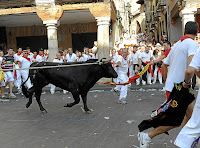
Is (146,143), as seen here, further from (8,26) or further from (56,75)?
(8,26)

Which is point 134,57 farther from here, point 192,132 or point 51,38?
point 192,132

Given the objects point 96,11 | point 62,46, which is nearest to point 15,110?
point 96,11

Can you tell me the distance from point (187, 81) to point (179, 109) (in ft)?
1.78

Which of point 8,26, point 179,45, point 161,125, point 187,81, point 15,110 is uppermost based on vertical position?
point 8,26

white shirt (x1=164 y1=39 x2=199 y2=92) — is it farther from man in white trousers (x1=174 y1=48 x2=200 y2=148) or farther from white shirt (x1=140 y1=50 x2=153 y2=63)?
white shirt (x1=140 y1=50 x2=153 y2=63)

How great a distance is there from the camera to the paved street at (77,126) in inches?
231

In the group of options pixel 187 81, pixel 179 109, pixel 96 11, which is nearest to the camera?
pixel 187 81

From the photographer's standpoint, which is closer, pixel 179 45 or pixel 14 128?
pixel 179 45

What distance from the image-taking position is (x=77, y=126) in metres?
7.35

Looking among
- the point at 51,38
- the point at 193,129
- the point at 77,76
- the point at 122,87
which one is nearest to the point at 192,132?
the point at 193,129

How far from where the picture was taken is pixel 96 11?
55.2ft

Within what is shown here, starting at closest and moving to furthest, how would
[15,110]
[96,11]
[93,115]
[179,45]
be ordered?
[179,45] < [93,115] < [15,110] < [96,11]

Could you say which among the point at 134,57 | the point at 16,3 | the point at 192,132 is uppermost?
the point at 16,3

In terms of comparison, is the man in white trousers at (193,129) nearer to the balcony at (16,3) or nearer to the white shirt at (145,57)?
the white shirt at (145,57)
